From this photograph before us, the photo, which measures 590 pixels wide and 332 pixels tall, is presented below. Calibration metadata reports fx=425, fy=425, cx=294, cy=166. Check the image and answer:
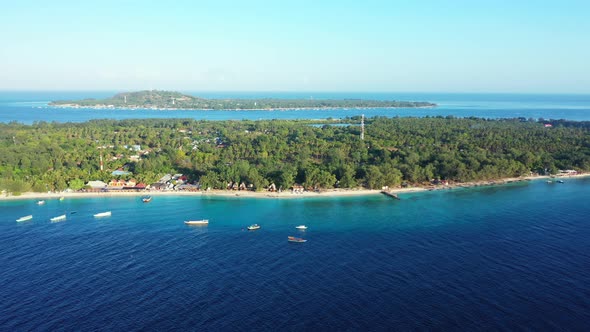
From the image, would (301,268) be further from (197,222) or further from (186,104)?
(186,104)

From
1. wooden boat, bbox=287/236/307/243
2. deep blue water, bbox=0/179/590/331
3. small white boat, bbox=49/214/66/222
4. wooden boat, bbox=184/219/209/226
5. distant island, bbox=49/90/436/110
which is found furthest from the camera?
distant island, bbox=49/90/436/110

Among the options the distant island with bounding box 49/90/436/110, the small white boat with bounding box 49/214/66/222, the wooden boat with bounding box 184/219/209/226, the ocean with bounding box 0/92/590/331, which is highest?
the distant island with bounding box 49/90/436/110

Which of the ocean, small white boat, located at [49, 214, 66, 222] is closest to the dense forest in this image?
the ocean

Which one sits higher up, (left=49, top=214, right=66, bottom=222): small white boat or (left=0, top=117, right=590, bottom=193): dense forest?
(left=0, top=117, right=590, bottom=193): dense forest

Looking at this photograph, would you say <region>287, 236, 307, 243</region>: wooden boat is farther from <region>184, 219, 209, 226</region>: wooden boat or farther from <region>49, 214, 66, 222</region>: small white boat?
<region>49, 214, 66, 222</region>: small white boat

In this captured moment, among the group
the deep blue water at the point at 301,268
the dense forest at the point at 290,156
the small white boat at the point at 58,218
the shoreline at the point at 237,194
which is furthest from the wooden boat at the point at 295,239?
the small white boat at the point at 58,218

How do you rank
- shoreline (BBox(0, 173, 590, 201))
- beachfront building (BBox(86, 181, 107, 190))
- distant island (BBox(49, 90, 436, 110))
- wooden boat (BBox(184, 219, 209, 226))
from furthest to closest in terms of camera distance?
distant island (BBox(49, 90, 436, 110))
beachfront building (BBox(86, 181, 107, 190))
shoreline (BBox(0, 173, 590, 201))
wooden boat (BBox(184, 219, 209, 226))

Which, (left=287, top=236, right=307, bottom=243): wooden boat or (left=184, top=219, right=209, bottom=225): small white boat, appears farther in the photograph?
(left=184, top=219, right=209, bottom=225): small white boat
